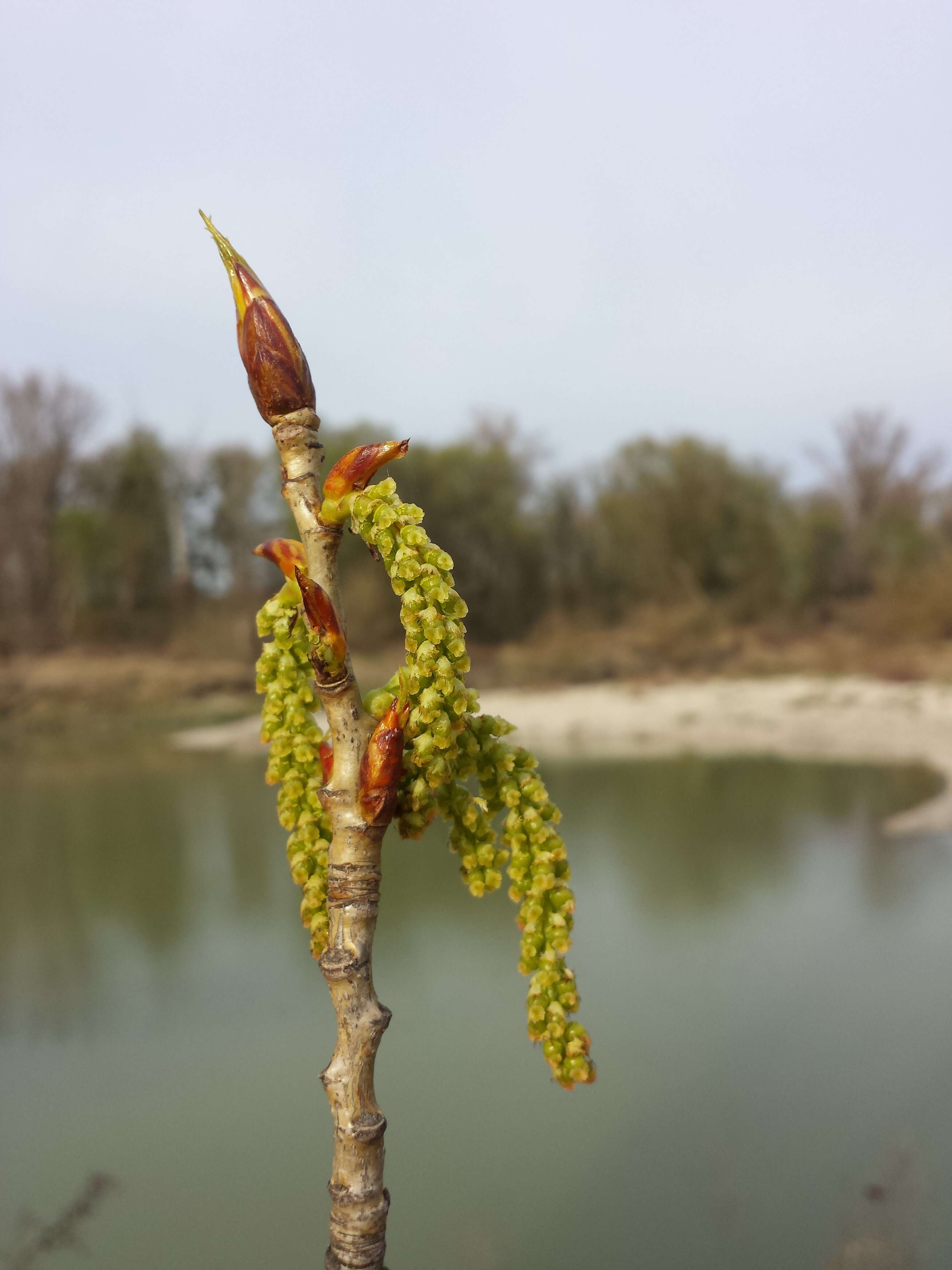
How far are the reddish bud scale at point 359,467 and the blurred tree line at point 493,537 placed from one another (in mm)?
11619

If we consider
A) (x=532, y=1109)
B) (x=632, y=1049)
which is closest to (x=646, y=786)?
(x=632, y=1049)

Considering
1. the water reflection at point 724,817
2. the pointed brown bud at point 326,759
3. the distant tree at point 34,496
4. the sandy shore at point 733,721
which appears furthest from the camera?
the distant tree at point 34,496

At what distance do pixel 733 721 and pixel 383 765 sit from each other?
26.6 ft

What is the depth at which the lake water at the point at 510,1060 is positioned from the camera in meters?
1.98

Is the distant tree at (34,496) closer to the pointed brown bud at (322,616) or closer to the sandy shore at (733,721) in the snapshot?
the sandy shore at (733,721)

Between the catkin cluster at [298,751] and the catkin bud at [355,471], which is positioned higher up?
the catkin bud at [355,471]

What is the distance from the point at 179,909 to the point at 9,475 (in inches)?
425

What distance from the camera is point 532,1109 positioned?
2406 millimetres

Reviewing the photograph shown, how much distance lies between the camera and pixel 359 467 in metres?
0.66

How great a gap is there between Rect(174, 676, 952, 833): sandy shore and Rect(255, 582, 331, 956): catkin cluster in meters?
5.71

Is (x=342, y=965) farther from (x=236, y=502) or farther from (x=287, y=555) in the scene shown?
(x=236, y=502)

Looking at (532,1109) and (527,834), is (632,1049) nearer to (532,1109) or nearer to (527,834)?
(532,1109)

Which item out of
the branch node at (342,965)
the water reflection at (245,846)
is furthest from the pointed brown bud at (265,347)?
the water reflection at (245,846)

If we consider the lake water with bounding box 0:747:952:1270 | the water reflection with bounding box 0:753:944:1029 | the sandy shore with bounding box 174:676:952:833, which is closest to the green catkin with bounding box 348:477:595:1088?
the lake water with bounding box 0:747:952:1270
